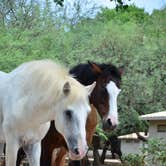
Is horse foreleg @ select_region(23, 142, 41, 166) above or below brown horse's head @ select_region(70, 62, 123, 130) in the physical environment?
below

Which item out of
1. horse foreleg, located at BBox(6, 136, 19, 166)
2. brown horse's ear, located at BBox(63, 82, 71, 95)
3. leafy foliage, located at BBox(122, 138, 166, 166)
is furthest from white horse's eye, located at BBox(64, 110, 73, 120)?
leafy foliage, located at BBox(122, 138, 166, 166)

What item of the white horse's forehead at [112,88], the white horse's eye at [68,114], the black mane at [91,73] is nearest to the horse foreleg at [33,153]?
the white horse's eye at [68,114]

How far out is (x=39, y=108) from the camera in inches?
146

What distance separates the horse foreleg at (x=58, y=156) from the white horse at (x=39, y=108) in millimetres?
1137

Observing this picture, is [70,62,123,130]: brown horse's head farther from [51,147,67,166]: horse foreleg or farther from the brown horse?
[51,147,67,166]: horse foreleg

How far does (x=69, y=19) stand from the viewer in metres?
20.7

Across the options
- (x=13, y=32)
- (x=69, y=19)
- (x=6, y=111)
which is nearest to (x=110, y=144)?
(x=69, y=19)

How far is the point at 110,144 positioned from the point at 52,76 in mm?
20492

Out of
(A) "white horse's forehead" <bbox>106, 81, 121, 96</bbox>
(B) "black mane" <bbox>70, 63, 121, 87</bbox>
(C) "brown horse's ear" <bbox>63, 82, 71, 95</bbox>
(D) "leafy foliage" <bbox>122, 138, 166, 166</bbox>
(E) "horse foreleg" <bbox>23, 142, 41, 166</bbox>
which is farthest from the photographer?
(D) "leafy foliage" <bbox>122, 138, 166, 166</bbox>

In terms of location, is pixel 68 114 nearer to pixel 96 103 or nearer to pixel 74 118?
pixel 74 118

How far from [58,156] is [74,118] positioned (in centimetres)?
192

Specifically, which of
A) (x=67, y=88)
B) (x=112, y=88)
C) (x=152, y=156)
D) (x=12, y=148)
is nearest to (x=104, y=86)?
(x=112, y=88)

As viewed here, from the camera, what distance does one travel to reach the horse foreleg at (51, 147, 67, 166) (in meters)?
5.17

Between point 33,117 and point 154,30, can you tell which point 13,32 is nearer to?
point 154,30
